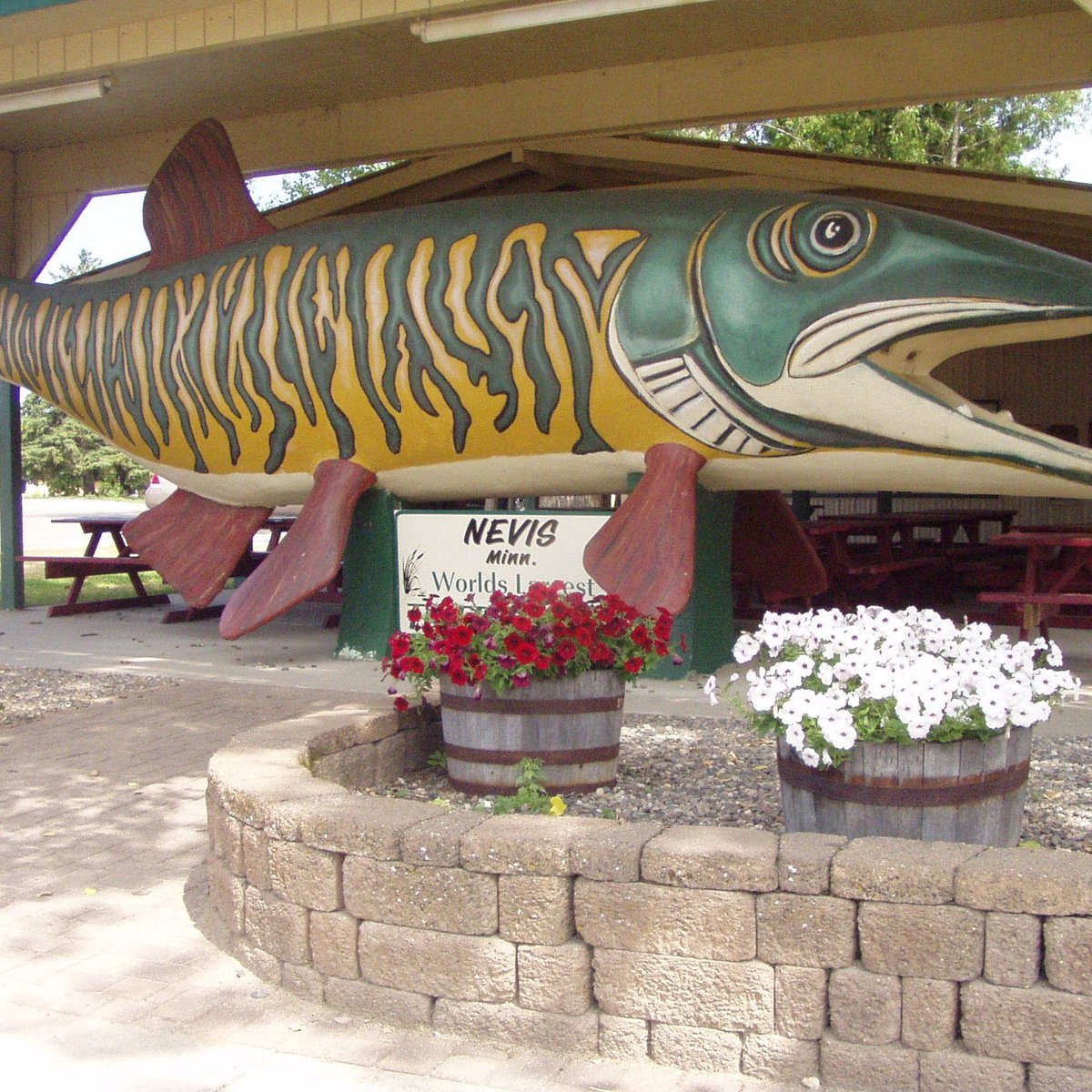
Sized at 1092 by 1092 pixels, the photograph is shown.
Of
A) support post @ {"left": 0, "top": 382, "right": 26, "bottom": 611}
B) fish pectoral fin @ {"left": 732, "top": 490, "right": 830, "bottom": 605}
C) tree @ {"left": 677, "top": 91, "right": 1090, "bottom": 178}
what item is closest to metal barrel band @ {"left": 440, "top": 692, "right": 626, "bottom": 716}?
fish pectoral fin @ {"left": 732, "top": 490, "right": 830, "bottom": 605}

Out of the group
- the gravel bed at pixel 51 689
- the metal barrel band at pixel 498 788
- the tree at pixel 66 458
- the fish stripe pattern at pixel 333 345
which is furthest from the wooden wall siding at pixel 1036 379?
the tree at pixel 66 458

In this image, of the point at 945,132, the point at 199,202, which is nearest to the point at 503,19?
the point at 199,202

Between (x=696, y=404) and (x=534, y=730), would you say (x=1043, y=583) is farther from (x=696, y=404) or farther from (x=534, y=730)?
(x=534, y=730)

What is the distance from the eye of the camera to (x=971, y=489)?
20.6 feet

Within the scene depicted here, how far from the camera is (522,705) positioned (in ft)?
14.1

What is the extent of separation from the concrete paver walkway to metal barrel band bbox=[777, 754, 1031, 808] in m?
0.86

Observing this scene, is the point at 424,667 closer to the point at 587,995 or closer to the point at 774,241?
the point at 587,995

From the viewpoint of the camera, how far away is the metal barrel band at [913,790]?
3.36 m

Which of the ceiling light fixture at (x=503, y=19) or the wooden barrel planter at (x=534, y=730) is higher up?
the ceiling light fixture at (x=503, y=19)

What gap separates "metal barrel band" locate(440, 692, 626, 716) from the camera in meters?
4.30

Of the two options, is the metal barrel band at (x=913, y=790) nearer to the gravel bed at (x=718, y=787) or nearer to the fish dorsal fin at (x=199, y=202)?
the gravel bed at (x=718, y=787)

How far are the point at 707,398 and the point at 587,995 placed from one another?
3996 mm

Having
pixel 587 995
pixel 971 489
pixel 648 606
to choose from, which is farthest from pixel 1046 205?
pixel 587 995

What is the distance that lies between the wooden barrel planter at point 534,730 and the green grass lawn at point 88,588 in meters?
8.63
